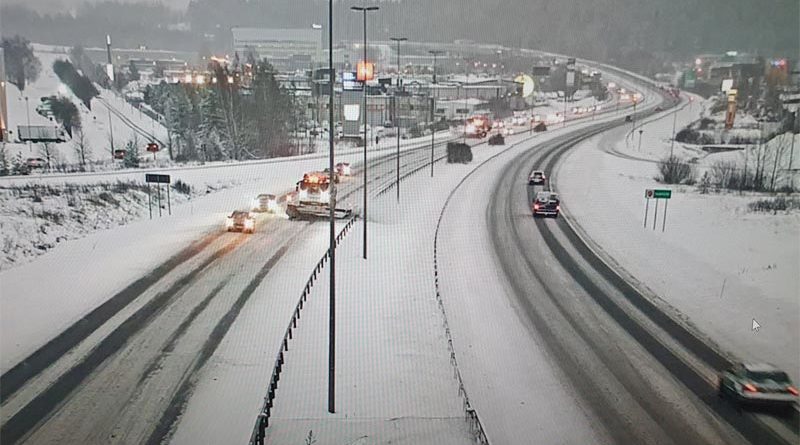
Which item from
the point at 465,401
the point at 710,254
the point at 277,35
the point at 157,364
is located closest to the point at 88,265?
the point at 157,364

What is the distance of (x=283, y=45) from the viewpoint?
280ft

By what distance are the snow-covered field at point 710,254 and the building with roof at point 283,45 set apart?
198 feet

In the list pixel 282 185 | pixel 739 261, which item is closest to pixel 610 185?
pixel 739 261

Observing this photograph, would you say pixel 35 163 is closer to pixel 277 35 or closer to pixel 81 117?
pixel 81 117

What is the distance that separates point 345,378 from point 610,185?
22.3 metres

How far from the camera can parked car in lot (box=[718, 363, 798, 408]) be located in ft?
26.2

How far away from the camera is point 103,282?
510 inches

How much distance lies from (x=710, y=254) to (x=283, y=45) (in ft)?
256

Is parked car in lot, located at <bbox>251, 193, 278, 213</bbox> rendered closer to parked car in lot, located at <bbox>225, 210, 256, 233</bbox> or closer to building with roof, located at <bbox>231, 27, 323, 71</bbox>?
parked car in lot, located at <bbox>225, 210, 256, 233</bbox>

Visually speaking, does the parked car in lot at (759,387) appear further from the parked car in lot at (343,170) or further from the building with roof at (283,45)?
the building with roof at (283,45)

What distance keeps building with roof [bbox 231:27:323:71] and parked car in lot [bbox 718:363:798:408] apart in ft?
254

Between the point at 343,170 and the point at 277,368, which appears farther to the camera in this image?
the point at 343,170

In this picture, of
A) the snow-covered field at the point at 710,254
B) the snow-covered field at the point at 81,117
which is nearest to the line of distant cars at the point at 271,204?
the snow-covered field at the point at 710,254

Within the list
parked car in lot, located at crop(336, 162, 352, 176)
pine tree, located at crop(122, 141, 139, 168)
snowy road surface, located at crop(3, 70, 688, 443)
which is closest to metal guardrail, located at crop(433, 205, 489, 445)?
snowy road surface, located at crop(3, 70, 688, 443)
